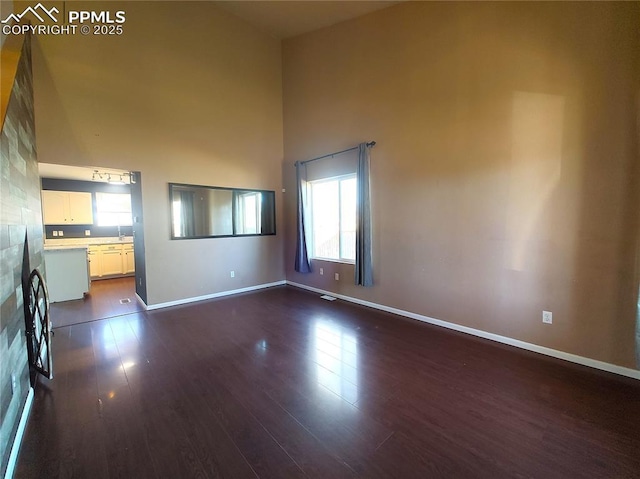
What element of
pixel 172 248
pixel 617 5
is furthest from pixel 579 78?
pixel 172 248

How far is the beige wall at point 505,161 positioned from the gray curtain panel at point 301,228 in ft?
3.47

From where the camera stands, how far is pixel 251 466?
140 centimetres

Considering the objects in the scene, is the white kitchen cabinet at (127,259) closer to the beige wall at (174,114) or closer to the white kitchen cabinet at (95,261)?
the white kitchen cabinet at (95,261)

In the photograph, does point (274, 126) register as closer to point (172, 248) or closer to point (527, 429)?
point (172, 248)

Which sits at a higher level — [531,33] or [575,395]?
[531,33]

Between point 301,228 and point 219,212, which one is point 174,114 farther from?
point 301,228

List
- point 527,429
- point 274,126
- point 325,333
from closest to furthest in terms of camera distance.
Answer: point 527,429
point 325,333
point 274,126

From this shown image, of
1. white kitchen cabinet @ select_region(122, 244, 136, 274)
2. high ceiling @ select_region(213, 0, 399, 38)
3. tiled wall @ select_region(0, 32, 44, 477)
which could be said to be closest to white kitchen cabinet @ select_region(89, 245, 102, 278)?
white kitchen cabinet @ select_region(122, 244, 136, 274)

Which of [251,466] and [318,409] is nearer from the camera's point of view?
[251,466]

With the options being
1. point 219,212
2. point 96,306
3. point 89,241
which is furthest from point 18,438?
point 89,241

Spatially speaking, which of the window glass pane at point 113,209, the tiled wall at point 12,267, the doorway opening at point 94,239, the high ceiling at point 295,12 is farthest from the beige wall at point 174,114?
the window glass pane at point 113,209

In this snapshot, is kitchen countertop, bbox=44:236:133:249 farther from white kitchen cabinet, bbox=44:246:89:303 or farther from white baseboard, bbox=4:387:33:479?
white baseboard, bbox=4:387:33:479

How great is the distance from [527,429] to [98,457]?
2.50m

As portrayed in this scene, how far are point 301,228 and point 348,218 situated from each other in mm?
949
